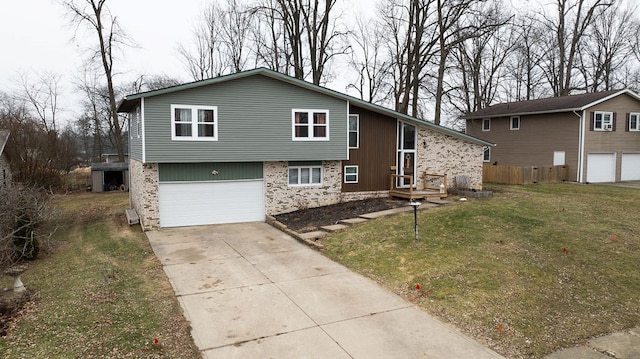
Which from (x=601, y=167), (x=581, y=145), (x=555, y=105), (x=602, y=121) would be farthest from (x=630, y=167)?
(x=555, y=105)

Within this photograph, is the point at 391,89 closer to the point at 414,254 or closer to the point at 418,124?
the point at 418,124

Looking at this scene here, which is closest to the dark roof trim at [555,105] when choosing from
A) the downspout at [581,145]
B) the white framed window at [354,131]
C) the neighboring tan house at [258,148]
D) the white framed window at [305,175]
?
the downspout at [581,145]

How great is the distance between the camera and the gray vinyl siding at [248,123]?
49.7 feet

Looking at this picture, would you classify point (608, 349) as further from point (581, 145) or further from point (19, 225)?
point (581, 145)

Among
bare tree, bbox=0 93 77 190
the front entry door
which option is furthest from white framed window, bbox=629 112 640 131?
bare tree, bbox=0 93 77 190

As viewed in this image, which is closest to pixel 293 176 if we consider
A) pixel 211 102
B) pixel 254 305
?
pixel 211 102

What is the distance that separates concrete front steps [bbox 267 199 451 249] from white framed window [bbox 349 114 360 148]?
3927 millimetres

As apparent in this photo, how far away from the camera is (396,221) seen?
14297 mm

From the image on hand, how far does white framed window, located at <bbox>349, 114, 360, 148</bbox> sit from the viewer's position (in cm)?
1898

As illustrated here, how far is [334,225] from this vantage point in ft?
48.5

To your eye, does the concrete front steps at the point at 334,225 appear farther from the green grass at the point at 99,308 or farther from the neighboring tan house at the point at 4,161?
the neighboring tan house at the point at 4,161

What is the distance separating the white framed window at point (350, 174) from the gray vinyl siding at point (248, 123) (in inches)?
45.4

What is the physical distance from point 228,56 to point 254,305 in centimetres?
3184

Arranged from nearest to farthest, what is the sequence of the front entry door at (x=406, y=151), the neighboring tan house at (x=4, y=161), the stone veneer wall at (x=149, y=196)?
the stone veneer wall at (x=149, y=196), the neighboring tan house at (x=4, y=161), the front entry door at (x=406, y=151)
